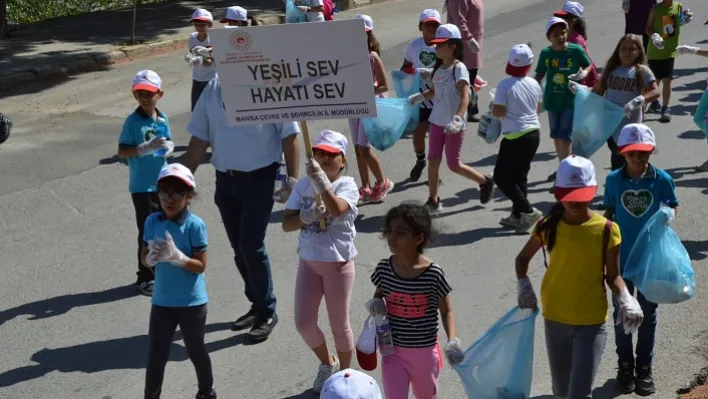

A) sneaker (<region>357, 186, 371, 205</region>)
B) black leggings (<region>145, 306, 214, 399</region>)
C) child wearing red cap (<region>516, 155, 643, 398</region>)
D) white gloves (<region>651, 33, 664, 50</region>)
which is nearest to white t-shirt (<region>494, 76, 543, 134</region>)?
sneaker (<region>357, 186, 371, 205</region>)

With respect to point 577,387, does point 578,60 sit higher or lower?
higher

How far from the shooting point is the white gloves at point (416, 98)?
412 inches

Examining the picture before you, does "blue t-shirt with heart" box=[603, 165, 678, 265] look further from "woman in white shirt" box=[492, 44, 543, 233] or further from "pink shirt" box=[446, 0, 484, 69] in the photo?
"pink shirt" box=[446, 0, 484, 69]

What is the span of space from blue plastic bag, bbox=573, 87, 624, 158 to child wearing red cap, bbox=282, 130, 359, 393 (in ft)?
13.3

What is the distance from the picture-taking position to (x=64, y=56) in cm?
1739

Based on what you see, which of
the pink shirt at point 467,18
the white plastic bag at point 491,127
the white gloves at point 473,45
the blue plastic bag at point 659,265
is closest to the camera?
the blue plastic bag at point 659,265

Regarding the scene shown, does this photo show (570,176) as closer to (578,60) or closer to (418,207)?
(418,207)

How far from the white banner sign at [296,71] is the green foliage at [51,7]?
18833 millimetres

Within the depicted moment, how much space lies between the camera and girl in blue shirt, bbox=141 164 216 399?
6.36m

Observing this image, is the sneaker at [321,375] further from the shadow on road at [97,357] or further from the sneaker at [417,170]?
the sneaker at [417,170]

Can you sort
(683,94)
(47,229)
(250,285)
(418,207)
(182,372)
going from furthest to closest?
(683,94)
(47,229)
(250,285)
(182,372)
(418,207)

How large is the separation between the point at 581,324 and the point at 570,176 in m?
0.82

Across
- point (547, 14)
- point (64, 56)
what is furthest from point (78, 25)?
point (547, 14)

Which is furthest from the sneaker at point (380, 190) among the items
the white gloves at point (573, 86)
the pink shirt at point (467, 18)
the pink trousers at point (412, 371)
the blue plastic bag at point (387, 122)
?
the pink trousers at point (412, 371)
